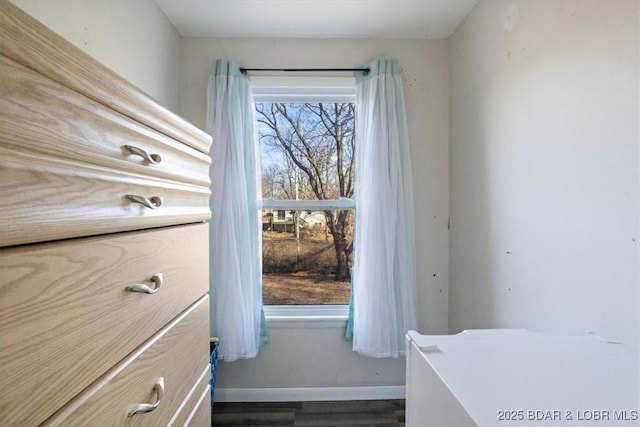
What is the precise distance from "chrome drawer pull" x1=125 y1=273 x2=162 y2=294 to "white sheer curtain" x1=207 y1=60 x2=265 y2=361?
3.59 ft

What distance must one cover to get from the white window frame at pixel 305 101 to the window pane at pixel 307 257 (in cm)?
5

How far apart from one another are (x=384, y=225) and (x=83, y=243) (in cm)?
157

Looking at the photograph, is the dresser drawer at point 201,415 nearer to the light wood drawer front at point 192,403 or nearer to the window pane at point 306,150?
the light wood drawer front at point 192,403

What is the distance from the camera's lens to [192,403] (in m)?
0.99

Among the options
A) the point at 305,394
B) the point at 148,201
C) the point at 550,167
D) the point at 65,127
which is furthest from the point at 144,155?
the point at 305,394

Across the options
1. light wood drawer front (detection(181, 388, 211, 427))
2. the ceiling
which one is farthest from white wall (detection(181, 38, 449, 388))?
light wood drawer front (detection(181, 388, 211, 427))

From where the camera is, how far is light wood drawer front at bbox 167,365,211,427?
89 cm

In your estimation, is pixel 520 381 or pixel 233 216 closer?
pixel 520 381

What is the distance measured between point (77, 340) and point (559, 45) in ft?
5.22

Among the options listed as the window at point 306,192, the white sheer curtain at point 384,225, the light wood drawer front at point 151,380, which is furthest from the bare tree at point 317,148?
the light wood drawer front at point 151,380

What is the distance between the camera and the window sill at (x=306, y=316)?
203 centimetres

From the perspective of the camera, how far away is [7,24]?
1.34 ft

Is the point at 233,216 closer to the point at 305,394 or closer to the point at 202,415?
the point at 202,415

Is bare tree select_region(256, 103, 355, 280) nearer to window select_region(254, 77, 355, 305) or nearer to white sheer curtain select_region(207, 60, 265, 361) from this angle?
window select_region(254, 77, 355, 305)
